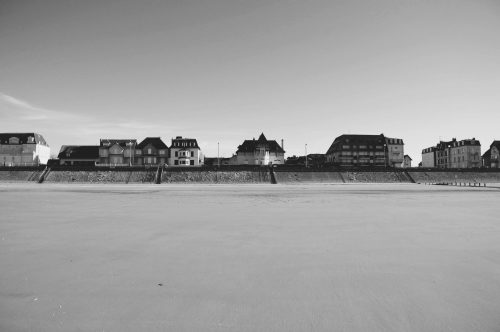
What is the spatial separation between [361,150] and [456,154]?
4218 cm


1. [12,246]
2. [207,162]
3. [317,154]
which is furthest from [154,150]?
[12,246]

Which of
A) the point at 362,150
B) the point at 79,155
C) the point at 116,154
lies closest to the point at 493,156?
the point at 362,150

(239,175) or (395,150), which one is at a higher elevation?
(395,150)

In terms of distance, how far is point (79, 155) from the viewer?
324 ft

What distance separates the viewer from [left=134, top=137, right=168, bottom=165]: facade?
96375 mm

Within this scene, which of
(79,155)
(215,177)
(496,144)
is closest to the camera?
(215,177)

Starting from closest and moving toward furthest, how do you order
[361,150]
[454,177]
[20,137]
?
[454,177] < [20,137] < [361,150]

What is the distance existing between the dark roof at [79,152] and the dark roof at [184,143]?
87.4 feet

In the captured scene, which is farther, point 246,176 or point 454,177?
point 454,177

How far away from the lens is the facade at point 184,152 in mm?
97125

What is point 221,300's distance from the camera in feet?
20.0

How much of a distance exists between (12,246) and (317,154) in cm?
12769

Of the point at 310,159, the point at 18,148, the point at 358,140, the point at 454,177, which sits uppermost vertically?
the point at 358,140

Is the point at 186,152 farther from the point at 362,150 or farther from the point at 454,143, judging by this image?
the point at 454,143
